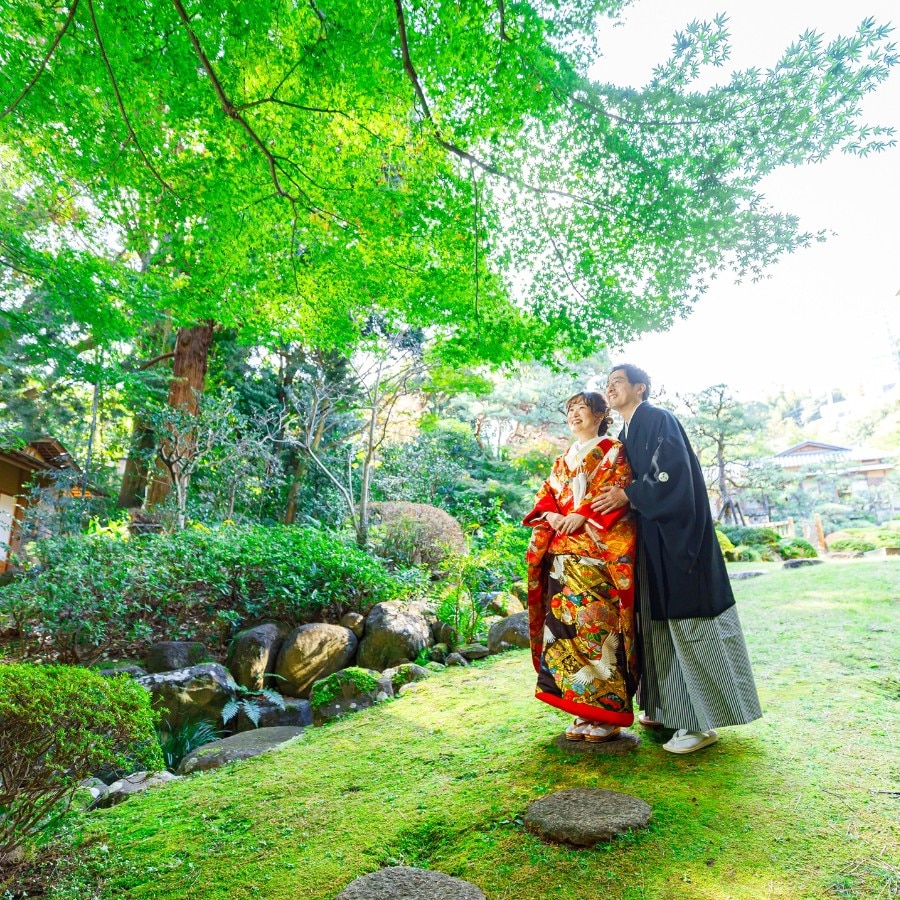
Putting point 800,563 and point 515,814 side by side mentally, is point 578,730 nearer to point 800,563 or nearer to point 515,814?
point 515,814

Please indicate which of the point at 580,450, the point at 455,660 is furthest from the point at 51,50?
the point at 455,660

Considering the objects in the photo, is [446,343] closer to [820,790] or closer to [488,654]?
[488,654]

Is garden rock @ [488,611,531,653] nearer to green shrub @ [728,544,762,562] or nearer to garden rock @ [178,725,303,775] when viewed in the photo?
garden rock @ [178,725,303,775]

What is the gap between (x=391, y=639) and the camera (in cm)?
594

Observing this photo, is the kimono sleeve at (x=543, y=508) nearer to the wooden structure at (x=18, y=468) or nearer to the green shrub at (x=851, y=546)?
the wooden structure at (x=18, y=468)

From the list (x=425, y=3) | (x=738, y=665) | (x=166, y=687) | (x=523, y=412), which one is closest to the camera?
(x=738, y=665)

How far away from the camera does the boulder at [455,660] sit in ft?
18.8

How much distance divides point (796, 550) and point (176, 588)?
12.2 m

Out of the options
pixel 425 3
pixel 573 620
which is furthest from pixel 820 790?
pixel 425 3

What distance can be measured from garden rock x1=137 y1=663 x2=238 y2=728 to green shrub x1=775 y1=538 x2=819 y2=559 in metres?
11.7

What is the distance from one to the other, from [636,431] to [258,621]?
4.86 m

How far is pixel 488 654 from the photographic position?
594cm

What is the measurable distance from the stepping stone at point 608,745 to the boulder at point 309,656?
3318mm

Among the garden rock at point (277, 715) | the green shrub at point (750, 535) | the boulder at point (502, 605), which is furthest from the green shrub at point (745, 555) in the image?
the garden rock at point (277, 715)
